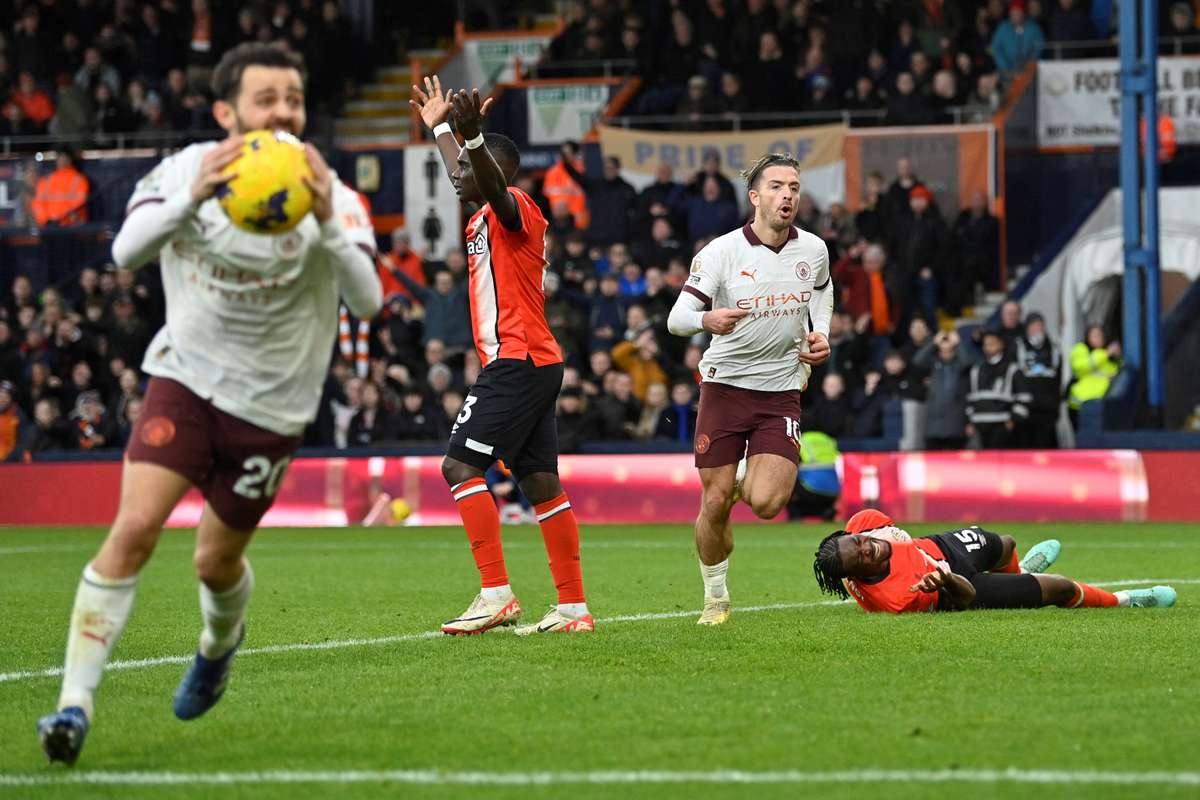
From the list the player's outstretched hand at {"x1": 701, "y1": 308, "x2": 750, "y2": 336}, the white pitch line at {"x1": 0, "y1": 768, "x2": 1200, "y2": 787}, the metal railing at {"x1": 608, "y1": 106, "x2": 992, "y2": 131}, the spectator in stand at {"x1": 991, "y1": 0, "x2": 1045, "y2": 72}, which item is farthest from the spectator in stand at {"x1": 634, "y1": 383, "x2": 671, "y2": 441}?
the white pitch line at {"x1": 0, "y1": 768, "x2": 1200, "y2": 787}

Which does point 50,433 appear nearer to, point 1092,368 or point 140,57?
point 140,57

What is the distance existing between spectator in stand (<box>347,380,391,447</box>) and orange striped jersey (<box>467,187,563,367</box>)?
12.4 metres

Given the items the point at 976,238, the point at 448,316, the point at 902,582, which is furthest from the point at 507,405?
the point at 976,238

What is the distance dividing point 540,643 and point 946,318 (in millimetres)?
15404

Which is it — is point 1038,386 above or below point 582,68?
below

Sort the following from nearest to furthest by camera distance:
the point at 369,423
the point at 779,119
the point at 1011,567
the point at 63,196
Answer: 1. the point at 1011,567
2. the point at 369,423
3. the point at 779,119
4. the point at 63,196

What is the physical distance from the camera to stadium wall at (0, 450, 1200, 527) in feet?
62.5

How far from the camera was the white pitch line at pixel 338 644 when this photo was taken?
8336 mm

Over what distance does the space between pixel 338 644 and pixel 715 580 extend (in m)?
1.98

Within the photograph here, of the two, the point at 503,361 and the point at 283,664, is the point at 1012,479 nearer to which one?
the point at 503,361

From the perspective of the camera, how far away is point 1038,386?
20.1 meters

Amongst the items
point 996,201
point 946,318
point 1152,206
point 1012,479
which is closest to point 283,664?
point 1012,479

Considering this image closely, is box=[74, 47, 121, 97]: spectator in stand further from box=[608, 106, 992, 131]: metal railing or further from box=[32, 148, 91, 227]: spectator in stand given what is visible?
box=[608, 106, 992, 131]: metal railing

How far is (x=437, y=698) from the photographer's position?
23.8 feet
